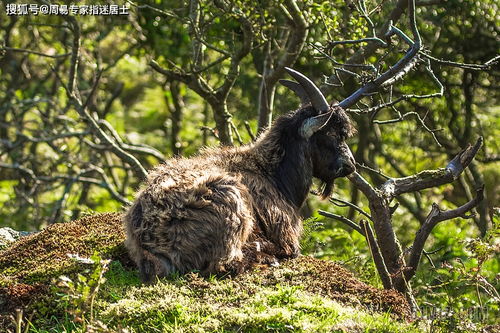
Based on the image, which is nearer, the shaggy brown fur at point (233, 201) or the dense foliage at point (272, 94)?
the shaggy brown fur at point (233, 201)

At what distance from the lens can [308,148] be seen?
8.52 meters

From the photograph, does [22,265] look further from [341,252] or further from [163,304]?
[341,252]

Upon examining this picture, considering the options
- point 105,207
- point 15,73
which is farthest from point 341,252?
point 15,73

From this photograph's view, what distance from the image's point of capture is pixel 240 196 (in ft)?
24.2

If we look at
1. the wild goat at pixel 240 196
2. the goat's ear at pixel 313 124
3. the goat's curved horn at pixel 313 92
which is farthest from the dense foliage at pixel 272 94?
the wild goat at pixel 240 196

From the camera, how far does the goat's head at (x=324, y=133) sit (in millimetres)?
8219

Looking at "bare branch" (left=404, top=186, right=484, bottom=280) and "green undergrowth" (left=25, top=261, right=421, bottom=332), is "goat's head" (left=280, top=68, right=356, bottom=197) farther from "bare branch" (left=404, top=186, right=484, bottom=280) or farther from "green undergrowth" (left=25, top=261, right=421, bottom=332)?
"green undergrowth" (left=25, top=261, right=421, bottom=332)

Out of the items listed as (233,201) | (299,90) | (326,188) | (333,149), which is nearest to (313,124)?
(333,149)

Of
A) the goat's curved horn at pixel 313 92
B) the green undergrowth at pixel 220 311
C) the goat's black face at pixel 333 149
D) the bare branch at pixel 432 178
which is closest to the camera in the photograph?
the green undergrowth at pixel 220 311

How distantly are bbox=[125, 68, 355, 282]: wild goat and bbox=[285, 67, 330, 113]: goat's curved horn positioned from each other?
0.03 feet

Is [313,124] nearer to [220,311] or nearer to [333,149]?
[333,149]

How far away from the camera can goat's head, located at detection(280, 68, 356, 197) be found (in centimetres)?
822

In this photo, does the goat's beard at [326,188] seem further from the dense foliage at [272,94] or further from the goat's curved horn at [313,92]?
the goat's curved horn at [313,92]

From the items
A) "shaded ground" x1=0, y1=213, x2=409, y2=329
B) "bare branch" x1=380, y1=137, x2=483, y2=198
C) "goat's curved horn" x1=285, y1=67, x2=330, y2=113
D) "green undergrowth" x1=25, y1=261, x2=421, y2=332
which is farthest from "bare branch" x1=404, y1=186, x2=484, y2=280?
"goat's curved horn" x1=285, y1=67, x2=330, y2=113
